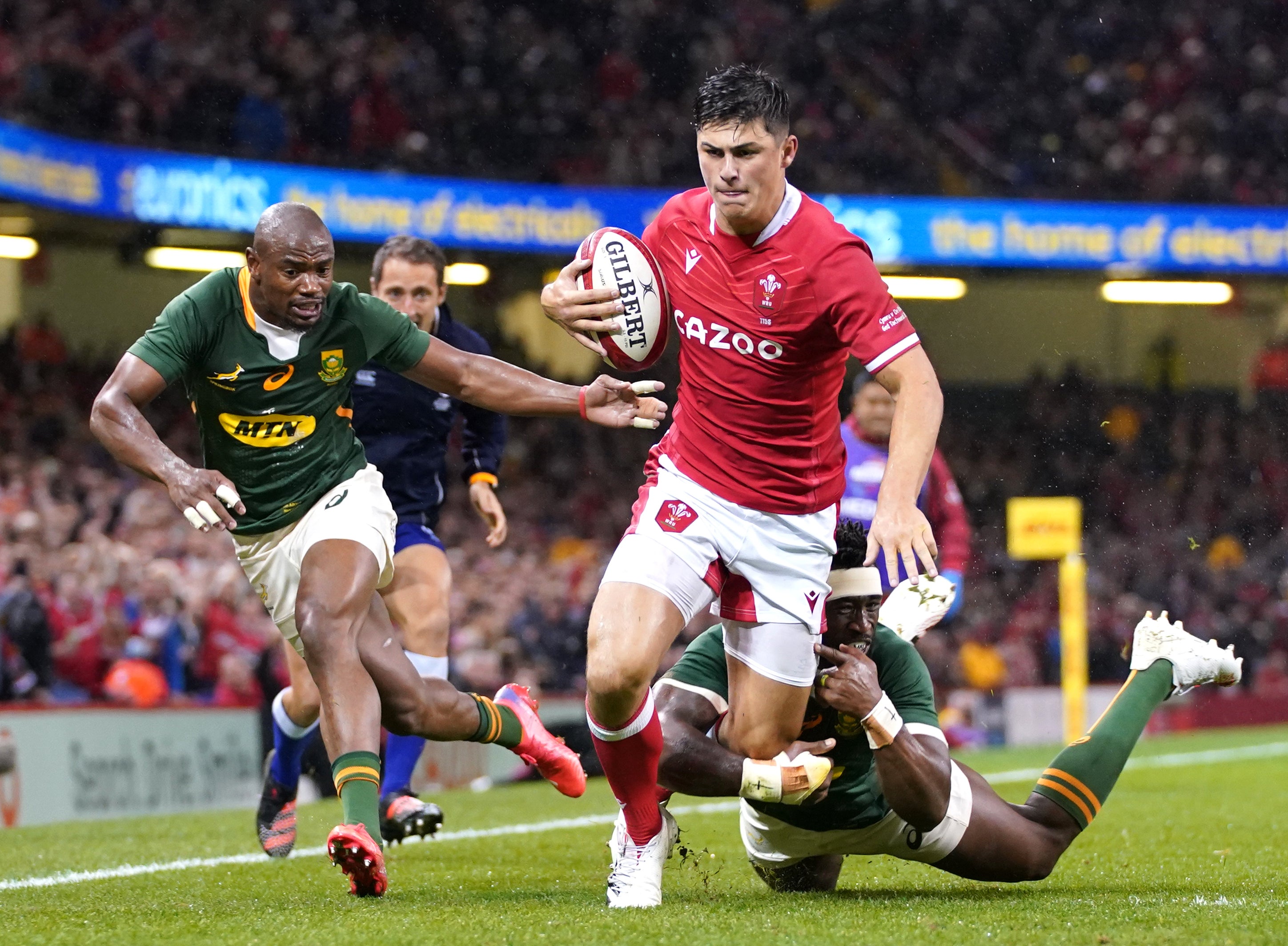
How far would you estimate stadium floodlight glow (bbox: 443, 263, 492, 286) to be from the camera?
851 inches

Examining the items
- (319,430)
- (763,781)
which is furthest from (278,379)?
(763,781)

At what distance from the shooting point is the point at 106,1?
1869 centimetres

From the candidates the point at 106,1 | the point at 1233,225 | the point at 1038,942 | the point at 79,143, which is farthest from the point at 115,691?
the point at 1233,225

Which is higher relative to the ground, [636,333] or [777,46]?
[777,46]

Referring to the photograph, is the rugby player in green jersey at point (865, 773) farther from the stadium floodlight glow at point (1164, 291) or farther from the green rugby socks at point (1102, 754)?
the stadium floodlight glow at point (1164, 291)

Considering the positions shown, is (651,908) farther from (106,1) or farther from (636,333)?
(106,1)

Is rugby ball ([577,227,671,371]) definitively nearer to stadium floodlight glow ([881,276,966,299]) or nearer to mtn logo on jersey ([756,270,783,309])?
mtn logo on jersey ([756,270,783,309])

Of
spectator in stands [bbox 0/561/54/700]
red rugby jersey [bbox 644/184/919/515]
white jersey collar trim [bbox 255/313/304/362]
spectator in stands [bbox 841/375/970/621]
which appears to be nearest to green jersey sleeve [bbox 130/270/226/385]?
white jersey collar trim [bbox 255/313/304/362]

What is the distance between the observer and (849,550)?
5.00 meters

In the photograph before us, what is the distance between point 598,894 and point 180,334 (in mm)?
2156

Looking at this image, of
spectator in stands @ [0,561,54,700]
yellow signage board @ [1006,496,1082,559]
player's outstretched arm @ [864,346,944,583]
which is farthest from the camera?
yellow signage board @ [1006,496,1082,559]

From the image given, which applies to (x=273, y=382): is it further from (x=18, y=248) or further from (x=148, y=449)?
(x=18, y=248)

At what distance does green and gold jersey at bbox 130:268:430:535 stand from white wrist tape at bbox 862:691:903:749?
6.39 feet

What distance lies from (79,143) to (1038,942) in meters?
15.0
